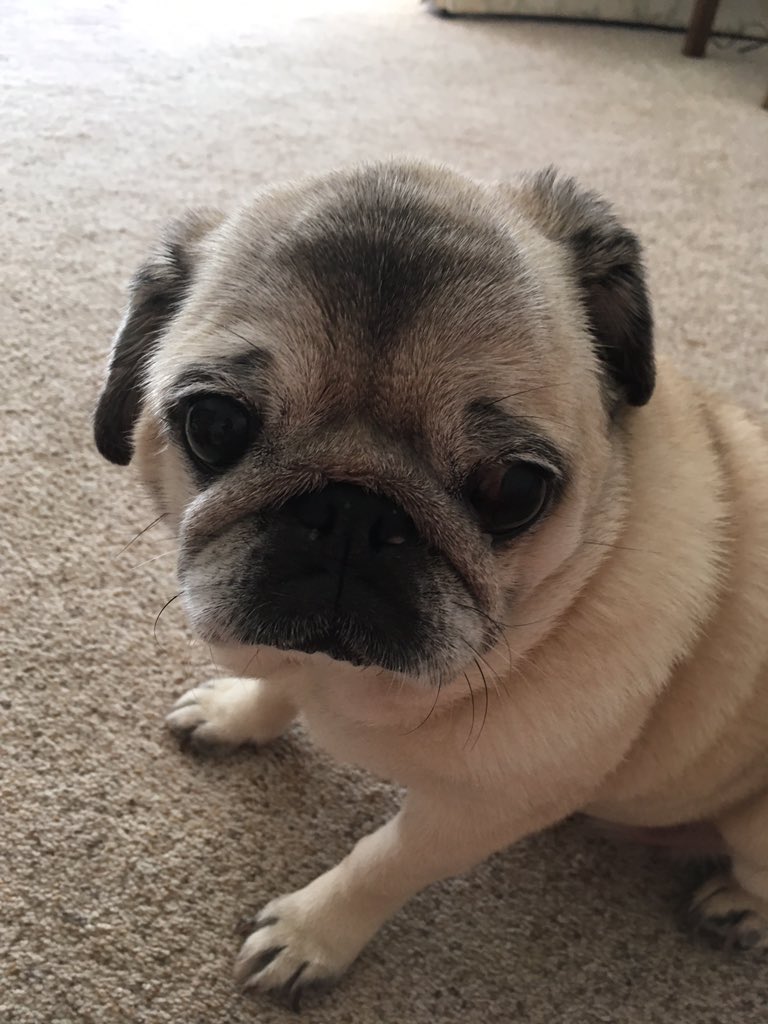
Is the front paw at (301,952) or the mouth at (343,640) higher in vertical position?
the mouth at (343,640)

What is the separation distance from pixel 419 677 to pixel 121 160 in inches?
106

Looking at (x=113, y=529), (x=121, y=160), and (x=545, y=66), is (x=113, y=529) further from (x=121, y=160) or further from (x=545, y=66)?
(x=545, y=66)

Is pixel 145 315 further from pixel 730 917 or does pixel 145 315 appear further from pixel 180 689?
pixel 730 917

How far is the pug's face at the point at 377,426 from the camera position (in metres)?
0.98

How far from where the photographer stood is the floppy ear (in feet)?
4.00

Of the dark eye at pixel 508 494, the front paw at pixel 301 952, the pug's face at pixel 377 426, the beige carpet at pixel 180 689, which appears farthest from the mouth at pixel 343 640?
the beige carpet at pixel 180 689

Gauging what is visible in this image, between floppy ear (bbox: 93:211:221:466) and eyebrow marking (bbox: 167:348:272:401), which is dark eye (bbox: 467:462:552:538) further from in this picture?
floppy ear (bbox: 93:211:221:466)

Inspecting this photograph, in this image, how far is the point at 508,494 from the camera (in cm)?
102

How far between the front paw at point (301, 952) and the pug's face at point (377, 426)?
0.60 meters

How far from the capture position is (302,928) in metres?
1.44

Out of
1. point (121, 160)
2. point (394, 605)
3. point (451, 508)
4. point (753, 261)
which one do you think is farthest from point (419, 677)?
point (121, 160)

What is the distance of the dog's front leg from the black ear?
63 cm

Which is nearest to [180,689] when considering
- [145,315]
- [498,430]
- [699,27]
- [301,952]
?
[301,952]

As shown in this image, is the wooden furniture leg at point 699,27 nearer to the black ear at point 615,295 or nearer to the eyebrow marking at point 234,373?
the black ear at point 615,295
